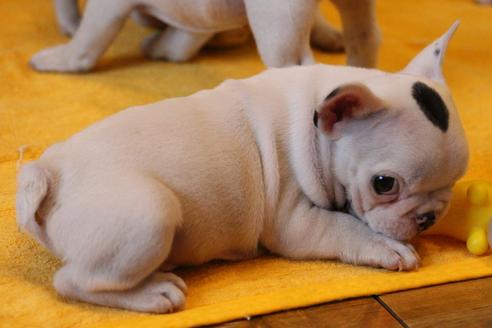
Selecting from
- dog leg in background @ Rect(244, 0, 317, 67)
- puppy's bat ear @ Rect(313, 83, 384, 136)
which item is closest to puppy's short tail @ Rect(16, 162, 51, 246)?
puppy's bat ear @ Rect(313, 83, 384, 136)

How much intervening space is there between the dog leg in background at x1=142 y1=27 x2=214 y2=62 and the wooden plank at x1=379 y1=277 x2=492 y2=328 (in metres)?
1.61

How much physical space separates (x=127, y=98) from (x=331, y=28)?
97cm

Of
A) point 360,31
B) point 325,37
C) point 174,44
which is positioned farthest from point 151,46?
point 360,31

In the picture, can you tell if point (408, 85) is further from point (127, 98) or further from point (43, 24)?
point (43, 24)

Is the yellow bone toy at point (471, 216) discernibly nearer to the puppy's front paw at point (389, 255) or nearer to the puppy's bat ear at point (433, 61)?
the puppy's front paw at point (389, 255)

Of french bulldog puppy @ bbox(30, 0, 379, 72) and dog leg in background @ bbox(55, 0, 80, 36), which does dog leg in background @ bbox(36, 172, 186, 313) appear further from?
dog leg in background @ bbox(55, 0, 80, 36)

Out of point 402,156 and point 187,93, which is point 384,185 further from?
point 187,93

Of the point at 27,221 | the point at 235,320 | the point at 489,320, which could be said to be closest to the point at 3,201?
the point at 27,221

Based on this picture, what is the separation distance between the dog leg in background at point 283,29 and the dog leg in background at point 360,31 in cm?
29

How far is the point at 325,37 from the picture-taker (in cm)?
301

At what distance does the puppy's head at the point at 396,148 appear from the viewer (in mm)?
1437

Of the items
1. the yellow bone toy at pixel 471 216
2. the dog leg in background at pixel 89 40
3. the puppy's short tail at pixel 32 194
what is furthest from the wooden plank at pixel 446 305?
the dog leg in background at pixel 89 40

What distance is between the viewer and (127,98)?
254 centimetres

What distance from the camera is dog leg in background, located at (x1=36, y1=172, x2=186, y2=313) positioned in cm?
132
